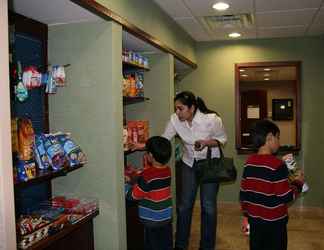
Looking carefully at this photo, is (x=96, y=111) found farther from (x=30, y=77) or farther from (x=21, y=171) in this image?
(x=21, y=171)

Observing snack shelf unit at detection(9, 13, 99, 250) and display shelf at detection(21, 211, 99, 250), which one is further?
snack shelf unit at detection(9, 13, 99, 250)

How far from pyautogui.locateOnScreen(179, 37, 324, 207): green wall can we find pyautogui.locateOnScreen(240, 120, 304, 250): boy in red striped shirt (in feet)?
8.15

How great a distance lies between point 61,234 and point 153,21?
5.91 feet

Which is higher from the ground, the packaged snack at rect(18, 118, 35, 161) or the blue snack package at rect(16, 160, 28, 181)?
the packaged snack at rect(18, 118, 35, 161)

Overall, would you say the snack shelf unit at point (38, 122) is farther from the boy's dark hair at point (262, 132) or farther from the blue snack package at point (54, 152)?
the boy's dark hair at point (262, 132)

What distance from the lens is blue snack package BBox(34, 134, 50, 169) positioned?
1905mm

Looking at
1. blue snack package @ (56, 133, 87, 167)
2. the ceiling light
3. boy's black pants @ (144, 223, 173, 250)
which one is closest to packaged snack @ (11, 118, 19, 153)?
blue snack package @ (56, 133, 87, 167)

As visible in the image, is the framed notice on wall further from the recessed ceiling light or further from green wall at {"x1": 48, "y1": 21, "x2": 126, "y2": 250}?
green wall at {"x1": 48, "y1": 21, "x2": 126, "y2": 250}

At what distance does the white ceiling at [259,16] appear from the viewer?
122 inches

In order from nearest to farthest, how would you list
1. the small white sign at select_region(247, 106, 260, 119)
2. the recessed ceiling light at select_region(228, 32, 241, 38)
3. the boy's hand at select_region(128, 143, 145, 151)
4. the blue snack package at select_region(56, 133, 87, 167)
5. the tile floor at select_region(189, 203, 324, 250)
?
the blue snack package at select_region(56, 133, 87, 167), the boy's hand at select_region(128, 143, 145, 151), the tile floor at select_region(189, 203, 324, 250), the recessed ceiling light at select_region(228, 32, 241, 38), the small white sign at select_region(247, 106, 260, 119)

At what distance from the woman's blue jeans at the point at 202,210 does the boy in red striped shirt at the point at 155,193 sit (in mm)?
699

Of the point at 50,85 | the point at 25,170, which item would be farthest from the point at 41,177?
the point at 50,85

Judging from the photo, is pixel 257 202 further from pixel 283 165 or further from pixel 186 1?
pixel 186 1

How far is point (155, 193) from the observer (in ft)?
7.87
